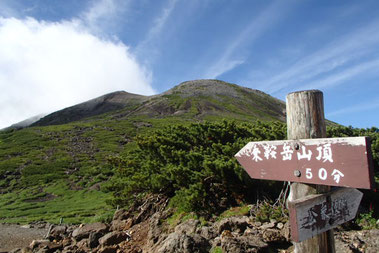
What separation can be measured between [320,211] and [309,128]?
0.76 meters

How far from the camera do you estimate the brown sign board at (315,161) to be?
1898mm

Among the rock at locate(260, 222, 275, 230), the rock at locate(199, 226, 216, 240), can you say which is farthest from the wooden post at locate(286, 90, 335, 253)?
the rock at locate(199, 226, 216, 240)

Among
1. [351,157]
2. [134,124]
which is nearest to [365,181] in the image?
[351,157]

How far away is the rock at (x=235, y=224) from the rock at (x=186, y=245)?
565 mm

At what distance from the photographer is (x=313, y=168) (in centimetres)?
224

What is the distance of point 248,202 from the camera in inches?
262

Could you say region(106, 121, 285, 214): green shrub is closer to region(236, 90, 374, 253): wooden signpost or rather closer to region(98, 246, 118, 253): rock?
region(98, 246, 118, 253): rock

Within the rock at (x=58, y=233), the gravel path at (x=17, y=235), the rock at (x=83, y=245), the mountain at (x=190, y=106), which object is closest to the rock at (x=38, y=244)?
the rock at (x=58, y=233)

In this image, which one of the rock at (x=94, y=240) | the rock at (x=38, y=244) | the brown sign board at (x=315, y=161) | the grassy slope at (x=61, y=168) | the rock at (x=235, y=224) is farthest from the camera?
the grassy slope at (x=61, y=168)

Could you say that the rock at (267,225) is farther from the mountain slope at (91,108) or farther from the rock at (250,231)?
the mountain slope at (91,108)

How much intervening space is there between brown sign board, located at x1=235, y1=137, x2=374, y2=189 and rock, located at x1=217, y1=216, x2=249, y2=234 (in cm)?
317

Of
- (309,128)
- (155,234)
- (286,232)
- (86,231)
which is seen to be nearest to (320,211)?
(309,128)

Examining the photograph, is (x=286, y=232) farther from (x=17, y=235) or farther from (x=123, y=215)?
(x=17, y=235)

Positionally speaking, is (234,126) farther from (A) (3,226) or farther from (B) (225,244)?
(A) (3,226)
